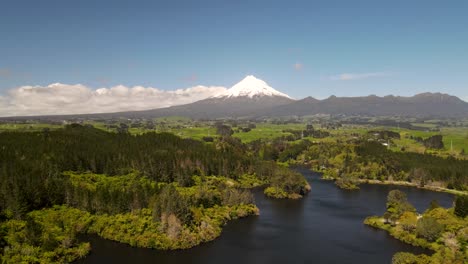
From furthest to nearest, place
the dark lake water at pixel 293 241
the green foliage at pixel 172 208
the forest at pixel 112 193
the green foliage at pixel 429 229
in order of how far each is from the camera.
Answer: the green foliage at pixel 172 208 → the green foliage at pixel 429 229 → the forest at pixel 112 193 → the dark lake water at pixel 293 241

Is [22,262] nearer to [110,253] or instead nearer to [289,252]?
[110,253]

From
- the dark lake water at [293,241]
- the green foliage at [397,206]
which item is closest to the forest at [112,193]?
the dark lake water at [293,241]

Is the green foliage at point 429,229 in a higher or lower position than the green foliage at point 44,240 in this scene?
lower

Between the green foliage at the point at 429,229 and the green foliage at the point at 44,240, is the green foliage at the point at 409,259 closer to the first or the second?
the green foliage at the point at 429,229

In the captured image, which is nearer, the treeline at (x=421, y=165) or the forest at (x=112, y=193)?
the forest at (x=112, y=193)

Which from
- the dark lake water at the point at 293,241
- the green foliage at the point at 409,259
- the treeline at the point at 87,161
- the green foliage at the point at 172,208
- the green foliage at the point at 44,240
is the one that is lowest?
the dark lake water at the point at 293,241

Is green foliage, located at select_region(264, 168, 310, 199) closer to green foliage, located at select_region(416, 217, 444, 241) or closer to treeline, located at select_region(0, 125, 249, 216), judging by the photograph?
treeline, located at select_region(0, 125, 249, 216)

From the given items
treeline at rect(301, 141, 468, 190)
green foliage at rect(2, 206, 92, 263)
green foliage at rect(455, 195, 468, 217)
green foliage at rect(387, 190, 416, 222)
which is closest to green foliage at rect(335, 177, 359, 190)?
treeline at rect(301, 141, 468, 190)
